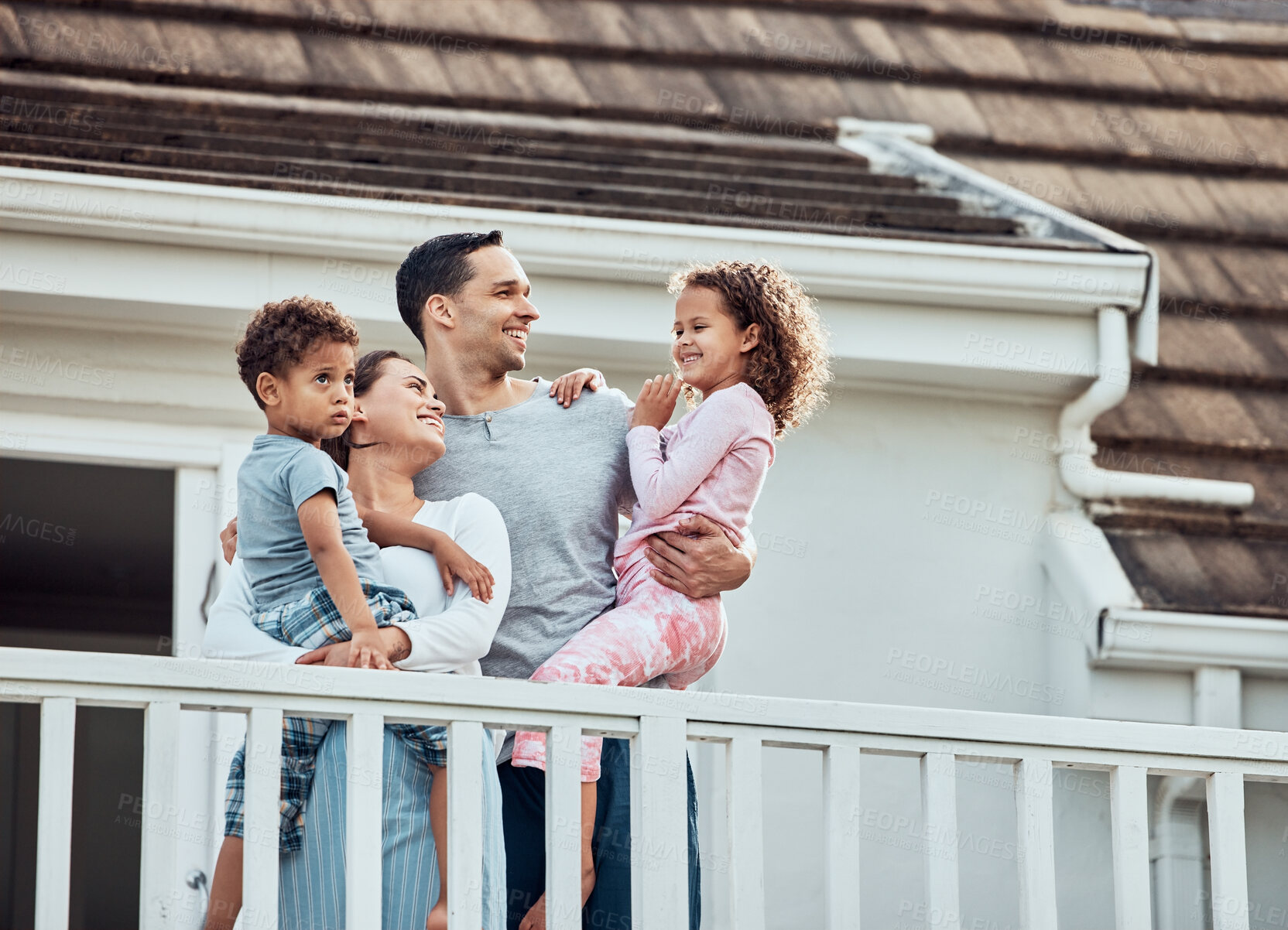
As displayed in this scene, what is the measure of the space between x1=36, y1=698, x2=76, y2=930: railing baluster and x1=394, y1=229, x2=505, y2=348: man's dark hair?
1285 mm

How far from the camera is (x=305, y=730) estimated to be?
3391 mm

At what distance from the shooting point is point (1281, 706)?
17.9 ft

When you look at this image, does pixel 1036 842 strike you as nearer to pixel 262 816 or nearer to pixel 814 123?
pixel 262 816

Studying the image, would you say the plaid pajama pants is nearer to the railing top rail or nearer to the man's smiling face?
the railing top rail

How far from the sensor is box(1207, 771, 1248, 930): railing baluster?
12.1ft

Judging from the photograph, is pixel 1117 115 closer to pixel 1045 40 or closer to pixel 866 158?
pixel 1045 40

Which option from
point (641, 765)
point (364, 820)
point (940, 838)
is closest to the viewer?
point (364, 820)

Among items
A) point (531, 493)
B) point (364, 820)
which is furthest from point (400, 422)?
point (364, 820)

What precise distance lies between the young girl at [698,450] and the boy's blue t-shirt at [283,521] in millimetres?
501

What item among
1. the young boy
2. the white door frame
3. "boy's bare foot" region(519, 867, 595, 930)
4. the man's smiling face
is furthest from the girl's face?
the white door frame

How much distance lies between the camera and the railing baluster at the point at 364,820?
126 inches

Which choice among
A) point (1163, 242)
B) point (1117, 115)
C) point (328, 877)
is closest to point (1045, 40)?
point (1117, 115)

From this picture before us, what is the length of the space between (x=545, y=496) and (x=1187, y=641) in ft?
7.77

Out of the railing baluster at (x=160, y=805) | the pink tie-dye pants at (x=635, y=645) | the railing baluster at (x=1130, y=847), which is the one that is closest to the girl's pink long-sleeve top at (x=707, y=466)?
the pink tie-dye pants at (x=635, y=645)
